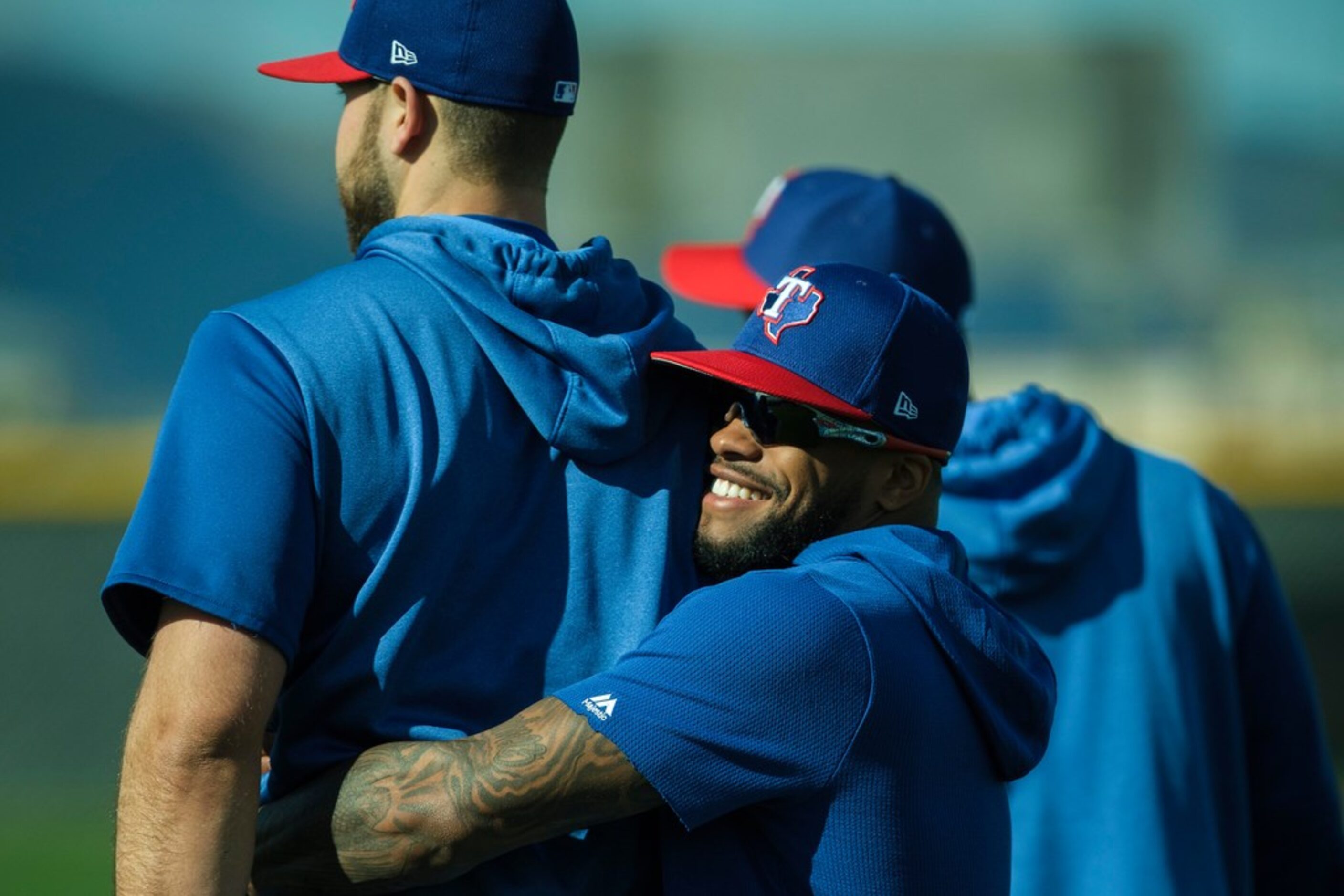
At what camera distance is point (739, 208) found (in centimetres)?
1384

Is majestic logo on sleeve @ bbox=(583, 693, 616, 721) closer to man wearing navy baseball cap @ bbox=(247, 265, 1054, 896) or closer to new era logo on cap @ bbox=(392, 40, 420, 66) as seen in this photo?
man wearing navy baseball cap @ bbox=(247, 265, 1054, 896)

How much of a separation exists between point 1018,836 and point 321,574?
1.56 m

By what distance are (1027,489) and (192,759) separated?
Answer: 5.59 ft

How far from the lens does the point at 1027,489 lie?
304cm

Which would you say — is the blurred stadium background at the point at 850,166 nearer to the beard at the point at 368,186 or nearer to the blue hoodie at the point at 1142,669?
the blue hoodie at the point at 1142,669

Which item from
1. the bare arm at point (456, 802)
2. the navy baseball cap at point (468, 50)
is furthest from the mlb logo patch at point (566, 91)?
the bare arm at point (456, 802)

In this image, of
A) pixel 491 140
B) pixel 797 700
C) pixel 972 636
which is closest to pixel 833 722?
pixel 797 700

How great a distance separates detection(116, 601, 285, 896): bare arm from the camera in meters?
1.81

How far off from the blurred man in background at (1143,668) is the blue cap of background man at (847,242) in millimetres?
334

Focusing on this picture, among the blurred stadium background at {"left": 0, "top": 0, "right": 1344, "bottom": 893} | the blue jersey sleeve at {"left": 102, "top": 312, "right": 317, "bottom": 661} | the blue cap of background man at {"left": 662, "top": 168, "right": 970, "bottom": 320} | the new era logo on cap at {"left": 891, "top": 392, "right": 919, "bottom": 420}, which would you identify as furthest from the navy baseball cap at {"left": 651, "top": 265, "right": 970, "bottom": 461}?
the blurred stadium background at {"left": 0, "top": 0, "right": 1344, "bottom": 893}

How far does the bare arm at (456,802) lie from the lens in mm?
1878

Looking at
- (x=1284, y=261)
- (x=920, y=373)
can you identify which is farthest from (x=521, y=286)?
(x=1284, y=261)

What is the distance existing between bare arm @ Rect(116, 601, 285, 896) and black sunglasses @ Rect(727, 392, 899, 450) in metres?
0.72

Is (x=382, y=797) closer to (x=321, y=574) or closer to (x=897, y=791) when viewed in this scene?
(x=321, y=574)
